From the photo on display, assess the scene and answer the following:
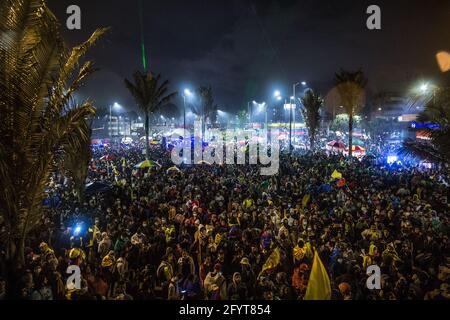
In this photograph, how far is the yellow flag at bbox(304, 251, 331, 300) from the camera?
269 inches

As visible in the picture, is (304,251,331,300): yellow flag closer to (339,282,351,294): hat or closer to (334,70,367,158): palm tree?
(339,282,351,294): hat

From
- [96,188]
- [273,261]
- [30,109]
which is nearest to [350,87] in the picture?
[96,188]

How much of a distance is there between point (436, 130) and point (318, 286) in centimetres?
810

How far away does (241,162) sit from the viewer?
91.1 feet

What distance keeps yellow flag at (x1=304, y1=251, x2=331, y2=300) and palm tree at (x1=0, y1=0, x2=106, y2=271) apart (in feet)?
17.8

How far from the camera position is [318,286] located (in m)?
6.91

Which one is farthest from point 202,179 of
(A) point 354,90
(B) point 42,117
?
(A) point 354,90

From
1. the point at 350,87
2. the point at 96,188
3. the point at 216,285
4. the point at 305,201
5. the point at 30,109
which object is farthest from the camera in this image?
the point at 350,87

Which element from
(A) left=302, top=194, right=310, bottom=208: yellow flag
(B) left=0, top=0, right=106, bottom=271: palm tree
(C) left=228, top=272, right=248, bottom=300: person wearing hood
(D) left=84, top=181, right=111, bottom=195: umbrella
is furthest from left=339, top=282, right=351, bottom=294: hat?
(D) left=84, top=181, right=111, bottom=195: umbrella

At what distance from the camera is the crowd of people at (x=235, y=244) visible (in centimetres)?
709

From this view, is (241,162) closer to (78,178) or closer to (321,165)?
(321,165)

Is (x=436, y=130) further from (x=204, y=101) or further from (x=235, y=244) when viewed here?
(x=204, y=101)

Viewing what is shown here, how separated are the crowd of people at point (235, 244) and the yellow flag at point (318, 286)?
330 millimetres
